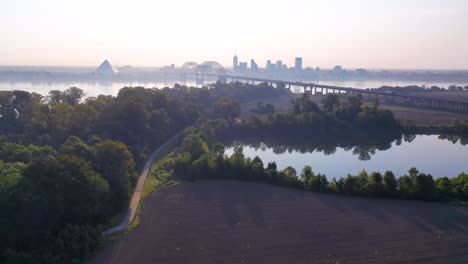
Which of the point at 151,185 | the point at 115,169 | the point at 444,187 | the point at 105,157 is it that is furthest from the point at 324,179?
the point at 105,157

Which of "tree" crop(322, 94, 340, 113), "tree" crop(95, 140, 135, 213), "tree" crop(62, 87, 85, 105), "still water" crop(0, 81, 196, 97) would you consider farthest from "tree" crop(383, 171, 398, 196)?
"still water" crop(0, 81, 196, 97)

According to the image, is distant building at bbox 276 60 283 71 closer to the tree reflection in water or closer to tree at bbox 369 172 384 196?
the tree reflection in water

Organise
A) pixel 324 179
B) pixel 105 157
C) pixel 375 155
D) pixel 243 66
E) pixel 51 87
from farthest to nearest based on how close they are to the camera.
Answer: pixel 243 66
pixel 51 87
pixel 375 155
pixel 324 179
pixel 105 157

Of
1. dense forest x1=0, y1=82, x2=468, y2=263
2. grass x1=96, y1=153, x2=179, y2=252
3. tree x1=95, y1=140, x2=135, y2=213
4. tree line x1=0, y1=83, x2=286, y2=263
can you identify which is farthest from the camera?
tree x1=95, y1=140, x2=135, y2=213

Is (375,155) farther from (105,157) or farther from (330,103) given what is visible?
(105,157)

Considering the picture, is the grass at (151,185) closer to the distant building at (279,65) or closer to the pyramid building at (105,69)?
the pyramid building at (105,69)

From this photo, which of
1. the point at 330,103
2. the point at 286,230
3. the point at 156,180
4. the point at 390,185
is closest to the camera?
the point at 286,230

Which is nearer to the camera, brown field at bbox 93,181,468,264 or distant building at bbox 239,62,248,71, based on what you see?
brown field at bbox 93,181,468,264
